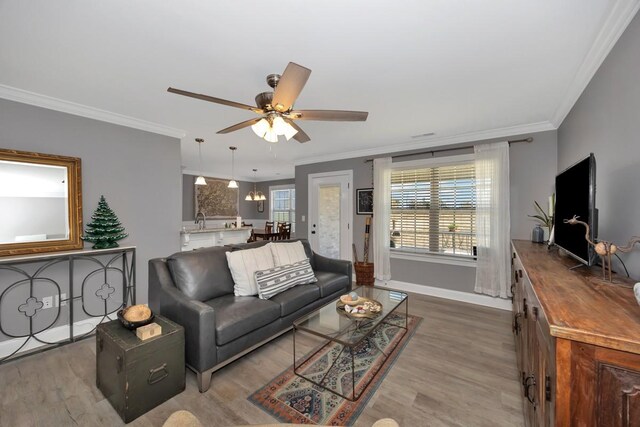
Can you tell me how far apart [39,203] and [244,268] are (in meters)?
2.11

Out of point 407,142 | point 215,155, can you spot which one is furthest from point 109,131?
point 407,142

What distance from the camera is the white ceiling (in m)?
1.47

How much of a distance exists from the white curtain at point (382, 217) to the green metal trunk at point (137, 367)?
3.23 metres

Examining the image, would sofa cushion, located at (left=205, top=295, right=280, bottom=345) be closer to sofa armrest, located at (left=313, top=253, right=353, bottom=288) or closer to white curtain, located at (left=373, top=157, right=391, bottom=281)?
sofa armrest, located at (left=313, top=253, right=353, bottom=288)

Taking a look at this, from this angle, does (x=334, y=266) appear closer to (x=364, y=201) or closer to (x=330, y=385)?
(x=364, y=201)

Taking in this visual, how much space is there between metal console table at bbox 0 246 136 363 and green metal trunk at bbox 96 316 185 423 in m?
1.24

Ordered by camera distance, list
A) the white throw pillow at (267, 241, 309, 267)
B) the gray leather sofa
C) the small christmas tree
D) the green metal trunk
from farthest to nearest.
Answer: the white throw pillow at (267, 241, 309, 267), the small christmas tree, the gray leather sofa, the green metal trunk

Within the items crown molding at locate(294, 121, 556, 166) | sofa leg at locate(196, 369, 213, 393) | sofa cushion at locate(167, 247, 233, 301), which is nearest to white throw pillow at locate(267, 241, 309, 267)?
sofa cushion at locate(167, 247, 233, 301)

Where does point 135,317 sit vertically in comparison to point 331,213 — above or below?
below

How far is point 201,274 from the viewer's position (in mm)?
2451

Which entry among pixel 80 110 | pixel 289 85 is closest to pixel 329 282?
pixel 289 85

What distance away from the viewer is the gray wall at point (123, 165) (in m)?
2.56

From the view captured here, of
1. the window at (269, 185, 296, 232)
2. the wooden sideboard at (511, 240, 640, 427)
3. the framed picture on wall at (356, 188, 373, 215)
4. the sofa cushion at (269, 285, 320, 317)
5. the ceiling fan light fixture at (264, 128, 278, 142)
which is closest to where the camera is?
the wooden sideboard at (511, 240, 640, 427)

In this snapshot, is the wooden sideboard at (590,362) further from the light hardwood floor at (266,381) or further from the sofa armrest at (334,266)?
the sofa armrest at (334,266)
